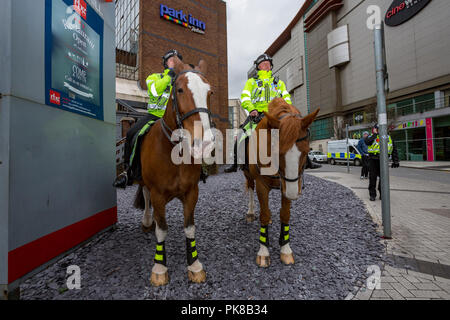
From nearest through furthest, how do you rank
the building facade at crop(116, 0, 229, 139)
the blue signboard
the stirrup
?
the blue signboard < the stirrup < the building facade at crop(116, 0, 229, 139)

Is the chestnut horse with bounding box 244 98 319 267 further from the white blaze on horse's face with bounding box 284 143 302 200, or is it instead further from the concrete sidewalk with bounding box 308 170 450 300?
the concrete sidewalk with bounding box 308 170 450 300

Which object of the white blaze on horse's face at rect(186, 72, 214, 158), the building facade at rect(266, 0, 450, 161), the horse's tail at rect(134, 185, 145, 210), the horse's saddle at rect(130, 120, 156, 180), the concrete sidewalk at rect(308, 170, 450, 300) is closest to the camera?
the white blaze on horse's face at rect(186, 72, 214, 158)

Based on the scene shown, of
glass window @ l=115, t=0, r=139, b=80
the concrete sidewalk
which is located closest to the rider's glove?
the concrete sidewalk

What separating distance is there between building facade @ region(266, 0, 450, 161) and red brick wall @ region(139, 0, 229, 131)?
20429 millimetres

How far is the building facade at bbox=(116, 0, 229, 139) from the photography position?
54.7 feet

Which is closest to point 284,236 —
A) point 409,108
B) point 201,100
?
point 201,100

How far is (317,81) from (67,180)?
162ft

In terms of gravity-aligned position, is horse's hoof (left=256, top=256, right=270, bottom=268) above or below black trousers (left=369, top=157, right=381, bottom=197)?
below

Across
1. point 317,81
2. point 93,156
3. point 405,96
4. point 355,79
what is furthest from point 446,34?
point 93,156

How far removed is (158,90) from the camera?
2.84m

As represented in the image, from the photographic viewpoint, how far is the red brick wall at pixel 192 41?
17.1 meters

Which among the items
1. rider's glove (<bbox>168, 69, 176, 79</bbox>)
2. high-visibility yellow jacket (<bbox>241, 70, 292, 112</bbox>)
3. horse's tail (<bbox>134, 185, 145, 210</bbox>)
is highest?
high-visibility yellow jacket (<bbox>241, 70, 292, 112</bbox>)

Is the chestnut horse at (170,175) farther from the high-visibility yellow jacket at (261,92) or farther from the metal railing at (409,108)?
the metal railing at (409,108)
